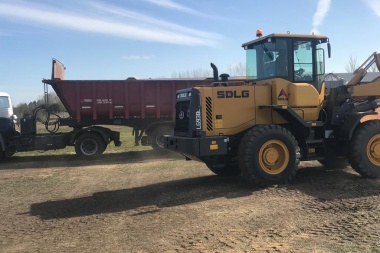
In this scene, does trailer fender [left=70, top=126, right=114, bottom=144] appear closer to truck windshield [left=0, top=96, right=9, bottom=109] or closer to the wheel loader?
truck windshield [left=0, top=96, right=9, bottom=109]

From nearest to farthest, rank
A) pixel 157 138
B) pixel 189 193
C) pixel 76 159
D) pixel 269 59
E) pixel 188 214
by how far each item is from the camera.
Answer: pixel 188 214 < pixel 189 193 < pixel 269 59 < pixel 76 159 < pixel 157 138

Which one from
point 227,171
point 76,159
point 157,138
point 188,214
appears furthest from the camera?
point 157,138

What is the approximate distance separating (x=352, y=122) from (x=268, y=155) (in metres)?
2.16

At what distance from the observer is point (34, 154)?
16.0m

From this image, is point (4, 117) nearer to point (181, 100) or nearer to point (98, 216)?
point (181, 100)

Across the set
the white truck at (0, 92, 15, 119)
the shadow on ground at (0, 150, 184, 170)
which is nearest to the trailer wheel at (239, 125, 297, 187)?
the shadow on ground at (0, 150, 184, 170)

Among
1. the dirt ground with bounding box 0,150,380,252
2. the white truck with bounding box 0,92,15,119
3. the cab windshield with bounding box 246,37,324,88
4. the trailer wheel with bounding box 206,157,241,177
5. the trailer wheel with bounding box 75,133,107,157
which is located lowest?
the dirt ground with bounding box 0,150,380,252

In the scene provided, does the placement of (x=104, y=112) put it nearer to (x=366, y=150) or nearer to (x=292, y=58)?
(x=292, y=58)

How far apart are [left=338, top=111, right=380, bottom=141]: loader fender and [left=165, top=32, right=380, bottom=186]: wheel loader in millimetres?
20

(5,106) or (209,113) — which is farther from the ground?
(5,106)

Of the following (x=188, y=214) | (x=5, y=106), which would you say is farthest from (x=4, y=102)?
(x=188, y=214)

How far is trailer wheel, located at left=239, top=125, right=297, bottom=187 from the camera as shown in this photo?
7648 millimetres

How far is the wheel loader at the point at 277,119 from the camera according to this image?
780cm

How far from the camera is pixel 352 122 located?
8.55 m
